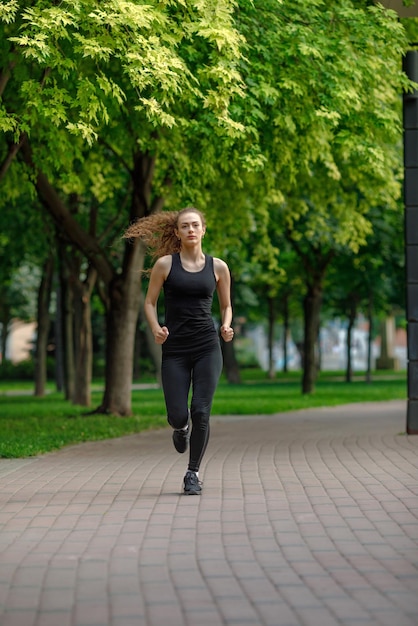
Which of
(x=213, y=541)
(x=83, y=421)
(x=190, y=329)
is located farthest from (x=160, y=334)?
(x=83, y=421)

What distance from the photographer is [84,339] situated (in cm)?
2389

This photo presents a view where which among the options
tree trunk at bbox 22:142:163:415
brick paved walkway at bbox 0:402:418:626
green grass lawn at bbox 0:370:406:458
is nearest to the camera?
brick paved walkway at bbox 0:402:418:626

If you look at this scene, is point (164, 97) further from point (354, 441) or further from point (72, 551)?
point (72, 551)

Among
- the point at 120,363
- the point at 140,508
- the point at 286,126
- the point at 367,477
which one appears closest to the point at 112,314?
the point at 120,363

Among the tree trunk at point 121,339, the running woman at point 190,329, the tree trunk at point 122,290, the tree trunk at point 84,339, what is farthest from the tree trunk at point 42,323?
the running woman at point 190,329

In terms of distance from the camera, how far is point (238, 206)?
21.5 meters

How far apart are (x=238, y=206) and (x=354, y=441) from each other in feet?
26.7

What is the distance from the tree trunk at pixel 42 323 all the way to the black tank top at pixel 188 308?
22.4m

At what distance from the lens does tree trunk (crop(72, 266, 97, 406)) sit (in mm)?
23891

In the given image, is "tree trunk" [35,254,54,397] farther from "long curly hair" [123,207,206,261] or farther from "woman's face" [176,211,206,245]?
"woman's face" [176,211,206,245]

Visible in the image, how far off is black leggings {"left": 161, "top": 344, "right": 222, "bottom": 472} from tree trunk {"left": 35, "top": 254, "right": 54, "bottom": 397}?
22.4m

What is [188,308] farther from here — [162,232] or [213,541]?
[213,541]

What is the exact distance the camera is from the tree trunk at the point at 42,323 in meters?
32.0

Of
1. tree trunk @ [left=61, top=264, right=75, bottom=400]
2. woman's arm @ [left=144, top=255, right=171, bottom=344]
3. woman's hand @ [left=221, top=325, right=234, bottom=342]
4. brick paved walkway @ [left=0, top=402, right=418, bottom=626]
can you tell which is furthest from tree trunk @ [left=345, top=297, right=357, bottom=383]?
woman's hand @ [left=221, top=325, right=234, bottom=342]
